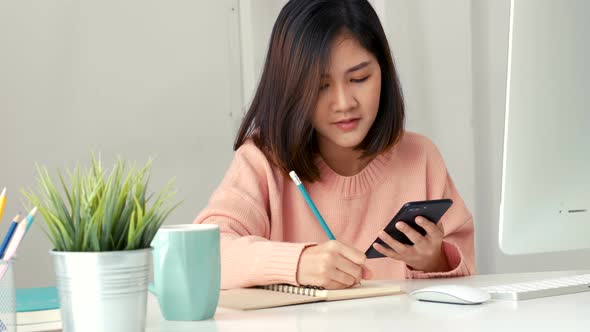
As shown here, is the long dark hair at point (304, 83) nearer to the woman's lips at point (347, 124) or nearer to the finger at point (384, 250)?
the woman's lips at point (347, 124)

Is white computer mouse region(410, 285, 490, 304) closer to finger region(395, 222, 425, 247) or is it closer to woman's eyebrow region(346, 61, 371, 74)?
finger region(395, 222, 425, 247)

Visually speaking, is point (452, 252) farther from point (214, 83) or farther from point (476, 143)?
point (214, 83)

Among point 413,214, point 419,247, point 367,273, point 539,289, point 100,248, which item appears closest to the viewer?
point 100,248

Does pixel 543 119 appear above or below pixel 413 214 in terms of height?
above

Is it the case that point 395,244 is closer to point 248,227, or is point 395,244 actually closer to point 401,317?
point 248,227

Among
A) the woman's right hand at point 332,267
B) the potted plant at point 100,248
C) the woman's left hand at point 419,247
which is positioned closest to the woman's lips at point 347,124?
the woman's left hand at point 419,247

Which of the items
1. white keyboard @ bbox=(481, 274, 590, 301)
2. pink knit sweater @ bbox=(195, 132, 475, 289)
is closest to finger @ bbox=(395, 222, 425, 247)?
pink knit sweater @ bbox=(195, 132, 475, 289)

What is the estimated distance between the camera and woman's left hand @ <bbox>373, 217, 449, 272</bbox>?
140 centimetres

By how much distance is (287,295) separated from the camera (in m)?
1.21

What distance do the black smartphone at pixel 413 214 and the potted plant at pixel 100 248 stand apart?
561 millimetres

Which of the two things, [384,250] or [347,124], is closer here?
[384,250]

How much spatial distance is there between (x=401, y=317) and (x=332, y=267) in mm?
259

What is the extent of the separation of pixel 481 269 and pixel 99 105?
1347mm

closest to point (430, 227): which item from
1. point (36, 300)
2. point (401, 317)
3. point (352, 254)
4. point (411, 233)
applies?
point (411, 233)
